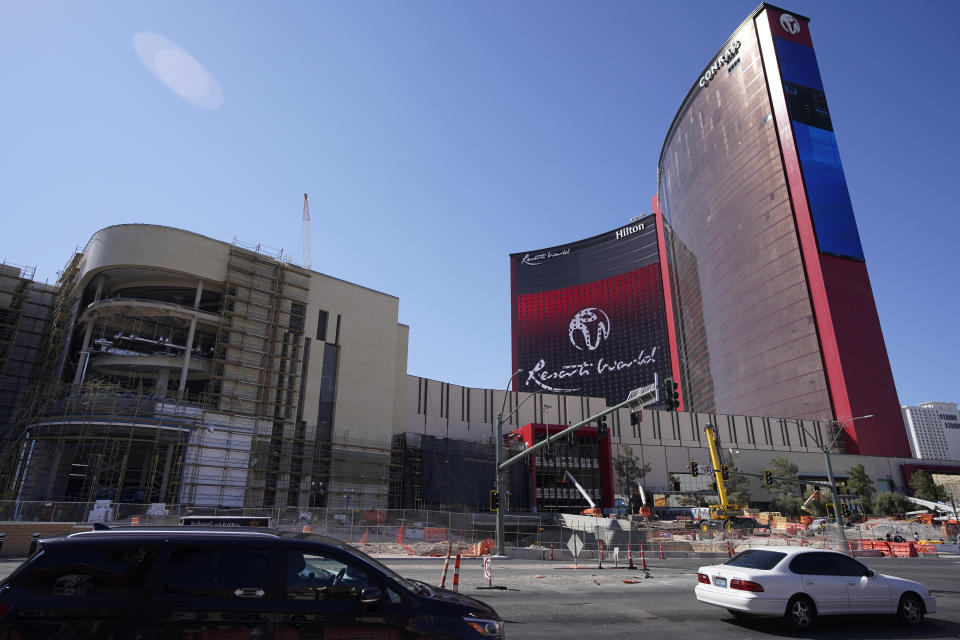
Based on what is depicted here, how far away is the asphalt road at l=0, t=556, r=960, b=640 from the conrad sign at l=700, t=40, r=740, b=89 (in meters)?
108

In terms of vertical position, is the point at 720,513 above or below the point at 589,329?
below

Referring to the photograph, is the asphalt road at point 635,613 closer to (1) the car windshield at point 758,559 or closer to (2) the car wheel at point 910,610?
(2) the car wheel at point 910,610

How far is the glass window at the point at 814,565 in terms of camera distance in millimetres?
10206

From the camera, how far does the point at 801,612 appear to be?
987 centimetres

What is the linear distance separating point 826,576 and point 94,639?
11.4 meters

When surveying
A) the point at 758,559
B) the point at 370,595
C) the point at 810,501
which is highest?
the point at 810,501

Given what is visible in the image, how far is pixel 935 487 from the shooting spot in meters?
74.6

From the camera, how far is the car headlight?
539cm

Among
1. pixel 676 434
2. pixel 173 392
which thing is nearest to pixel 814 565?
pixel 173 392

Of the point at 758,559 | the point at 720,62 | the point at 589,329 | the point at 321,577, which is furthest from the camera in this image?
the point at 589,329

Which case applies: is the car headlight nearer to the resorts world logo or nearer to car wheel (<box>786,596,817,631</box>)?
car wheel (<box>786,596,817,631</box>)

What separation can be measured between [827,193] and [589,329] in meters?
70.8

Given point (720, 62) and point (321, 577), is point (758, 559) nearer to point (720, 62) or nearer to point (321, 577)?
point (321, 577)

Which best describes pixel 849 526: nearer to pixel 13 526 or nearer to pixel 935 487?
pixel 935 487
